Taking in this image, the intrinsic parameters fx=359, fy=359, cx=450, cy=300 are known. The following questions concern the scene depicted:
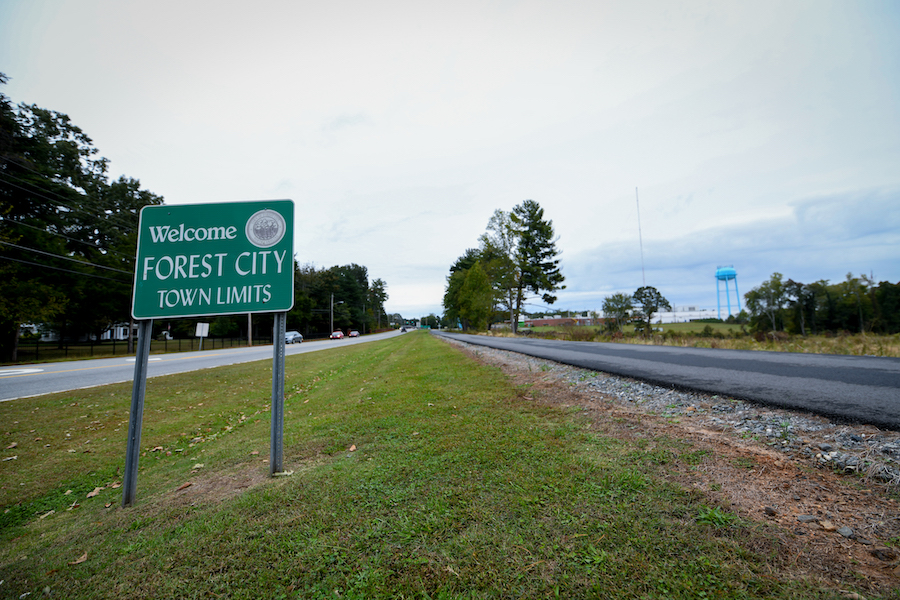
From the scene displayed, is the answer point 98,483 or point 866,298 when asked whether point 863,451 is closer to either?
point 98,483

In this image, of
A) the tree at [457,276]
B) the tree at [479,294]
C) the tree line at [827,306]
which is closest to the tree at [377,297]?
the tree at [457,276]

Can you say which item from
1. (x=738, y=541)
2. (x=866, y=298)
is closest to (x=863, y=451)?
(x=738, y=541)

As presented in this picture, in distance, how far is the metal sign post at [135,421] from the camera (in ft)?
10.5

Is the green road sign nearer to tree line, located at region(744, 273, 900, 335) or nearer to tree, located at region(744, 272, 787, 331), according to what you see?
tree line, located at region(744, 273, 900, 335)

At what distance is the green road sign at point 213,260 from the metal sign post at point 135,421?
0.27 m

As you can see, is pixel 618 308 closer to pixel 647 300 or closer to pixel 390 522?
pixel 647 300

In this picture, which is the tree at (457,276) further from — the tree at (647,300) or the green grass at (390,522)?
the green grass at (390,522)

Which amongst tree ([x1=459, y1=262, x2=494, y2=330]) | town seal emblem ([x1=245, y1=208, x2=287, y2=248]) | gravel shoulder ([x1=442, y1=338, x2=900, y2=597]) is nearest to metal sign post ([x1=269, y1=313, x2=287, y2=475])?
town seal emblem ([x1=245, y1=208, x2=287, y2=248])

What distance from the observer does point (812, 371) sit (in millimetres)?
6773

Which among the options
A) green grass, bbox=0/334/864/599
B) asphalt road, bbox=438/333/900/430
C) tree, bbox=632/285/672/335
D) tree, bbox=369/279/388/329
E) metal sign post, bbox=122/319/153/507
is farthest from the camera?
tree, bbox=369/279/388/329

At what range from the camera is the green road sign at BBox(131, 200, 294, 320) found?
3.60m

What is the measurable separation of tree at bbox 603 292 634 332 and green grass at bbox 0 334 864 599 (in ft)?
100

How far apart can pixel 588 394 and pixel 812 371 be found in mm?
4565

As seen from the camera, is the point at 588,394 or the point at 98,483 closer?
the point at 98,483
